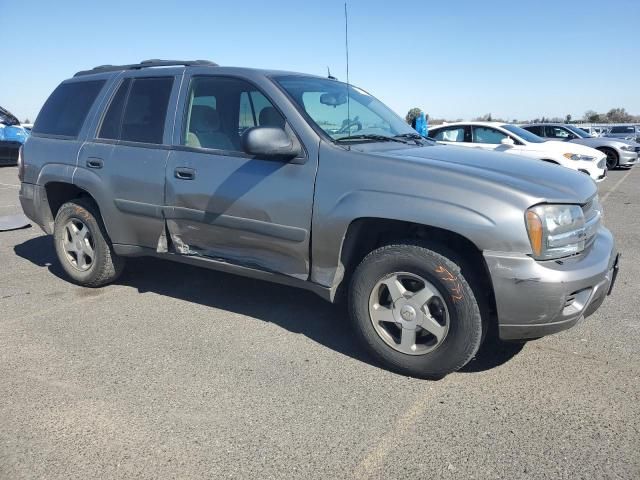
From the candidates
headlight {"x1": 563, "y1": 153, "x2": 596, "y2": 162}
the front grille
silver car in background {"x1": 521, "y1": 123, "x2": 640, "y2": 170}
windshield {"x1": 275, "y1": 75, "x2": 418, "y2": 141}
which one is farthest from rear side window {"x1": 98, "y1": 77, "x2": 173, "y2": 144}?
silver car in background {"x1": 521, "y1": 123, "x2": 640, "y2": 170}

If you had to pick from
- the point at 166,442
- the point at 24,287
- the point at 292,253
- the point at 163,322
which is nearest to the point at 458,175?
the point at 292,253

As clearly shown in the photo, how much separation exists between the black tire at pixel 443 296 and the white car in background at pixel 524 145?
364 inches

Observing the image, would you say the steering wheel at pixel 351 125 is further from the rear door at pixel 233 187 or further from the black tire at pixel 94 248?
the black tire at pixel 94 248

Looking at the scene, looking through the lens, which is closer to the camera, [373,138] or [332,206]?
[332,206]

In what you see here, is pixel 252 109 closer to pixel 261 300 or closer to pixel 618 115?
pixel 261 300

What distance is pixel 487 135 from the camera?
12.4m

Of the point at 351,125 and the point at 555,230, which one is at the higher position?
the point at 351,125

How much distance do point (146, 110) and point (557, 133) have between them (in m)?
16.2

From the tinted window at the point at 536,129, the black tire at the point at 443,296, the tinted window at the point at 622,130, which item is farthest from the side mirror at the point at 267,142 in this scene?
the tinted window at the point at 622,130

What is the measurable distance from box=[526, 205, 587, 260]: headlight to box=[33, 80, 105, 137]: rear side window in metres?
3.75

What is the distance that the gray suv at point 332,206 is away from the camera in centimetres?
293

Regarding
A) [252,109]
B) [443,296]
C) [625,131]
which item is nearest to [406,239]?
[443,296]

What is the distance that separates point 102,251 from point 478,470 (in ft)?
11.7

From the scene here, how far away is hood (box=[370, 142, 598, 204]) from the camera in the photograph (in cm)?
298
